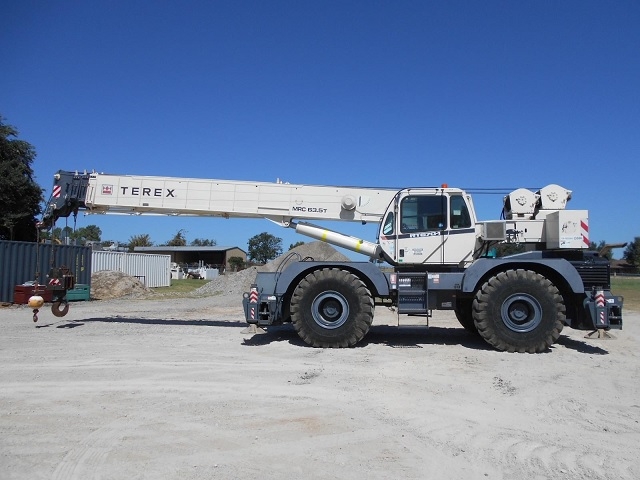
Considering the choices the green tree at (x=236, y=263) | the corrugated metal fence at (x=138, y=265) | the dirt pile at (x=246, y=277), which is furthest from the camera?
the green tree at (x=236, y=263)

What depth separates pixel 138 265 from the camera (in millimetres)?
37031

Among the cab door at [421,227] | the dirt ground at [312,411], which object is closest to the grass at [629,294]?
the dirt ground at [312,411]

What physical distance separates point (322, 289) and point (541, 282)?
14.1 feet

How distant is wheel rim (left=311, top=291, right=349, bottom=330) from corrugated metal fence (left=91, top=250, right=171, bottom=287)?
2575cm

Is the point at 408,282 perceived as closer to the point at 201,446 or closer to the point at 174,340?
the point at 174,340

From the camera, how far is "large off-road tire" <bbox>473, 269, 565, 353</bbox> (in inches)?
374

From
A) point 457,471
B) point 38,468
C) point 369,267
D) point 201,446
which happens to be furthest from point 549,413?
point 38,468

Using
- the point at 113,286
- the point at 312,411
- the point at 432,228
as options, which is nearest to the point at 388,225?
the point at 432,228

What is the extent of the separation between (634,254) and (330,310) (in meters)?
105

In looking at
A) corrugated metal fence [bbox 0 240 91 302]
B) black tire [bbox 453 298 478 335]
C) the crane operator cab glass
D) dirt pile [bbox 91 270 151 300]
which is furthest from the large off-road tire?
dirt pile [bbox 91 270 151 300]

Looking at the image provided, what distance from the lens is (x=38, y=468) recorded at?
165 inches

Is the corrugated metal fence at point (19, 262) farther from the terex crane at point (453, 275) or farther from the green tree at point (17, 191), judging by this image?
the terex crane at point (453, 275)

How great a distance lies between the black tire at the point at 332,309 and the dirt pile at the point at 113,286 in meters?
19.9

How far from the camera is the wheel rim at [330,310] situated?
32.3 ft
